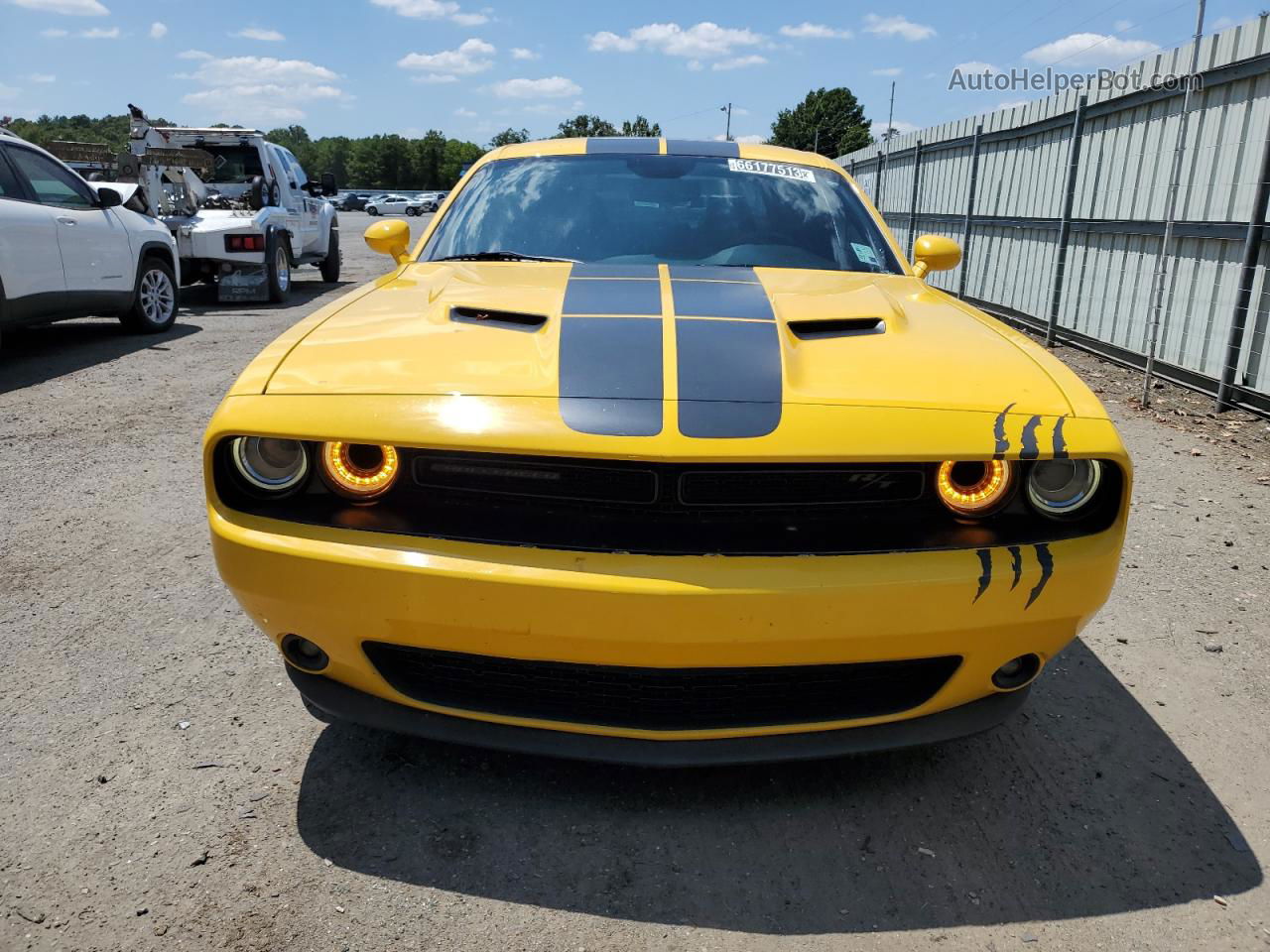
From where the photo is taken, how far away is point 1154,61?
7.76 metres

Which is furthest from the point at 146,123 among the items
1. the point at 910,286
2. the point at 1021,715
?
the point at 1021,715

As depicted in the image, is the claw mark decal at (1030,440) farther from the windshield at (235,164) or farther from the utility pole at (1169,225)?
the windshield at (235,164)

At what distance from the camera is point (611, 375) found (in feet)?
6.35

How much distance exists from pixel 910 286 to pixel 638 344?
4.03 ft

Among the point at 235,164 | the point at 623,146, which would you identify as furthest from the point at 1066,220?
the point at 235,164

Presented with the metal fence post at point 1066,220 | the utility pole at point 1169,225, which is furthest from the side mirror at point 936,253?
the metal fence post at point 1066,220

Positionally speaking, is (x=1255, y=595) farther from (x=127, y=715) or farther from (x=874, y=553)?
(x=127, y=715)

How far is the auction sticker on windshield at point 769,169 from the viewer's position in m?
3.44

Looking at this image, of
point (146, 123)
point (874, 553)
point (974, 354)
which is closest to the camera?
point (874, 553)

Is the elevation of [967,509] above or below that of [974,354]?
below

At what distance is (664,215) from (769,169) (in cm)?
54

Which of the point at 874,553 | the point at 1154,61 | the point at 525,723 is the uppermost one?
the point at 1154,61

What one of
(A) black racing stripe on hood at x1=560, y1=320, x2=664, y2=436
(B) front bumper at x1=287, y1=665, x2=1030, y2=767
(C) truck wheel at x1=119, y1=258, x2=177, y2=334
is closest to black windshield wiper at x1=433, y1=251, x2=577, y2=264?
(A) black racing stripe on hood at x1=560, y1=320, x2=664, y2=436

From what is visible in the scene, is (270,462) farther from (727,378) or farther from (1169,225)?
(1169,225)
